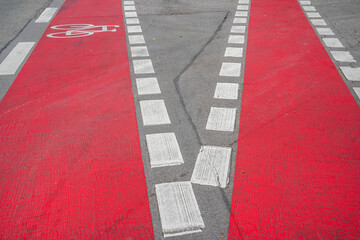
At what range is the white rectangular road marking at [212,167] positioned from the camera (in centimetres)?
446

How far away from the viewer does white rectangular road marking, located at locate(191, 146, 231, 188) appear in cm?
446

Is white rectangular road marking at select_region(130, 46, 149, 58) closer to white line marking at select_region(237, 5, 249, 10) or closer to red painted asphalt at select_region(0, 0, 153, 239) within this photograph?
red painted asphalt at select_region(0, 0, 153, 239)

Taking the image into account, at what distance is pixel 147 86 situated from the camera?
6805 mm

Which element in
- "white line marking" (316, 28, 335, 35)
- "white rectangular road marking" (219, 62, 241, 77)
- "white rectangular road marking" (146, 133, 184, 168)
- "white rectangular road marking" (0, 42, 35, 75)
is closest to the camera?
"white rectangular road marking" (146, 133, 184, 168)

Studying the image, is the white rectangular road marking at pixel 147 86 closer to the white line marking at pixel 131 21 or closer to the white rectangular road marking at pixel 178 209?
the white rectangular road marking at pixel 178 209

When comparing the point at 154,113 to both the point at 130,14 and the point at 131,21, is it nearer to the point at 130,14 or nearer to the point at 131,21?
the point at 131,21

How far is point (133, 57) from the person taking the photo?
800 centimetres

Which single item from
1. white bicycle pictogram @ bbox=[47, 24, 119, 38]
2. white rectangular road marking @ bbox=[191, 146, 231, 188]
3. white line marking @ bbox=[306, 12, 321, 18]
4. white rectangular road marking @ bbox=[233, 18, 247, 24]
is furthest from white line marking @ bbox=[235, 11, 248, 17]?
white rectangular road marking @ bbox=[191, 146, 231, 188]

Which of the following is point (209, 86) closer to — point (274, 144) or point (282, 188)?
point (274, 144)

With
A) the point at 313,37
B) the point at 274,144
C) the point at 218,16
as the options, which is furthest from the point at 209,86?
the point at 218,16

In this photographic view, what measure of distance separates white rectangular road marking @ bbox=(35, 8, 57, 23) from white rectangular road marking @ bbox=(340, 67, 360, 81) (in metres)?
7.79

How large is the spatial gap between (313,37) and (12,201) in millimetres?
7521

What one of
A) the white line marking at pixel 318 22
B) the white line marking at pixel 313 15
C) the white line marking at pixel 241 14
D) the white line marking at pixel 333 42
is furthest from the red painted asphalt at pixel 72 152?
the white line marking at pixel 313 15

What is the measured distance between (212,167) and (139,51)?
173 inches
